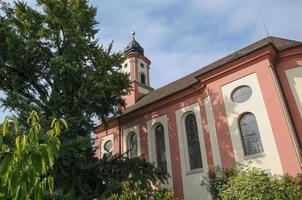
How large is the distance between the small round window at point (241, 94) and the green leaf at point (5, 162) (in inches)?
589

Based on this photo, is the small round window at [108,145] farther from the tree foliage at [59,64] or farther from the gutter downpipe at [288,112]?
the gutter downpipe at [288,112]

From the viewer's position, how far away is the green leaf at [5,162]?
1.56 meters

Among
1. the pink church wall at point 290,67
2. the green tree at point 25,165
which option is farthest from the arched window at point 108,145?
the green tree at point 25,165

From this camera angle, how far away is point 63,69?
13883mm

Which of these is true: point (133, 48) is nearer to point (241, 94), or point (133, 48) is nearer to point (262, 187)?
point (241, 94)

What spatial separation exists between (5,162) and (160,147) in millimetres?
18083

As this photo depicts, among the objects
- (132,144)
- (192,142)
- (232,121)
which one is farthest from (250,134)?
(132,144)

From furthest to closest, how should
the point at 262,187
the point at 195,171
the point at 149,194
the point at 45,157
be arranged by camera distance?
the point at 195,171, the point at 262,187, the point at 149,194, the point at 45,157

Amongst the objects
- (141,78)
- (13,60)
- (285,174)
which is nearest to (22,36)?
(13,60)

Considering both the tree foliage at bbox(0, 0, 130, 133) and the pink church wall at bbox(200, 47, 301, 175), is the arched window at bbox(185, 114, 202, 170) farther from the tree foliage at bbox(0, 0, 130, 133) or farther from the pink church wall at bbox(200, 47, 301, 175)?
the tree foliage at bbox(0, 0, 130, 133)

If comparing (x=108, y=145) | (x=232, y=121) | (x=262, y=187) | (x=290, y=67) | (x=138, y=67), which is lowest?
(x=262, y=187)

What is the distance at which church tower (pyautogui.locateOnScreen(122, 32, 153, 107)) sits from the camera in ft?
95.6

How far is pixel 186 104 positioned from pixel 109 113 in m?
5.15

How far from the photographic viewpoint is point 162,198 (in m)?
6.31
